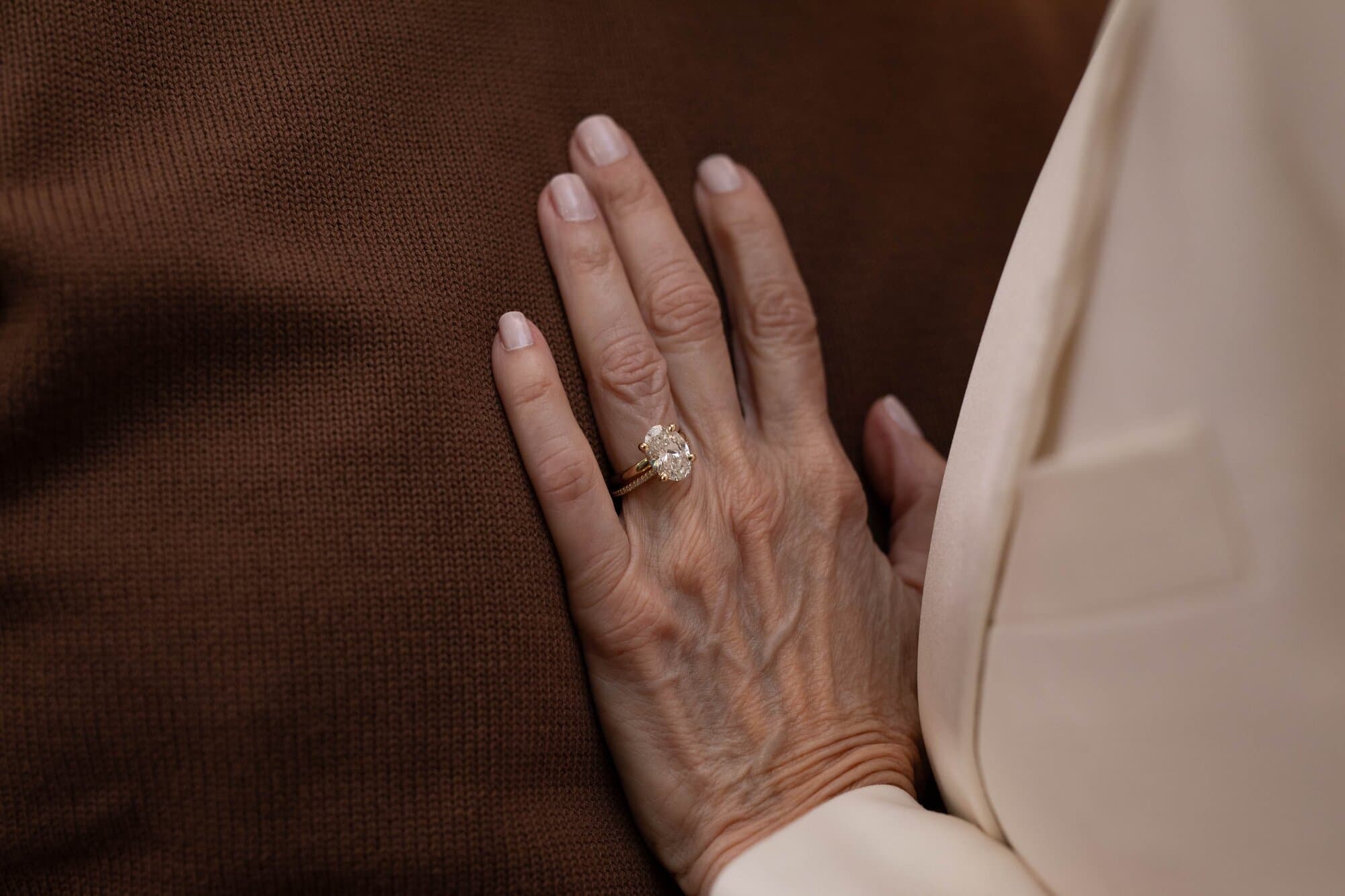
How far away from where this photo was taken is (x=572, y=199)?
77 centimetres

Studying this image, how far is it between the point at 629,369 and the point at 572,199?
15cm

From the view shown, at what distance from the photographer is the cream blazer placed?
452mm

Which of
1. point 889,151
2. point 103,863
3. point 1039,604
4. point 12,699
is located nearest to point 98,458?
point 12,699

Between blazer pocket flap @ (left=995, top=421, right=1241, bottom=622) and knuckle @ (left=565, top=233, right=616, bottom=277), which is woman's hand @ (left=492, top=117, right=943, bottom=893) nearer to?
knuckle @ (left=565, top=233, right=616, bottom=277)

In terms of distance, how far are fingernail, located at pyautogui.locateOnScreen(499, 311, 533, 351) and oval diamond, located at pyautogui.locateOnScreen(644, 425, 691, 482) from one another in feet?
0.38

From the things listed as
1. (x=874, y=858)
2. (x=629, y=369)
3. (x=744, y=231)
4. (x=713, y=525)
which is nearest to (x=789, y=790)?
(x=874, y=858)

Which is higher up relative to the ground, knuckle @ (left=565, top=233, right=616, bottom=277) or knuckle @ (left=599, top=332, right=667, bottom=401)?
knuckle @ (left=565, top=233, right=616, bottom=277)

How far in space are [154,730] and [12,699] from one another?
9 cm

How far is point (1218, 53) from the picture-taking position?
0.47m

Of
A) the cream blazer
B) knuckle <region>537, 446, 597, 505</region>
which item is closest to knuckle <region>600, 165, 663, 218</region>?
knuckle <region>537, 446, 597, 505</region>

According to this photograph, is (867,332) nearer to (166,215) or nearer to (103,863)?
(166,215)

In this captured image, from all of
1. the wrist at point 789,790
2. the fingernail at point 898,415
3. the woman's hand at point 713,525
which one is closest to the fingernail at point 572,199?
the woman's hand at point 713,525

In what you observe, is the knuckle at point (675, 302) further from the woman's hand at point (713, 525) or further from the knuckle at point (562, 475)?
the knuckle at point (562, 475)

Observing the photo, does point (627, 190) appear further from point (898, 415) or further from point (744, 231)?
point (898, 415)
